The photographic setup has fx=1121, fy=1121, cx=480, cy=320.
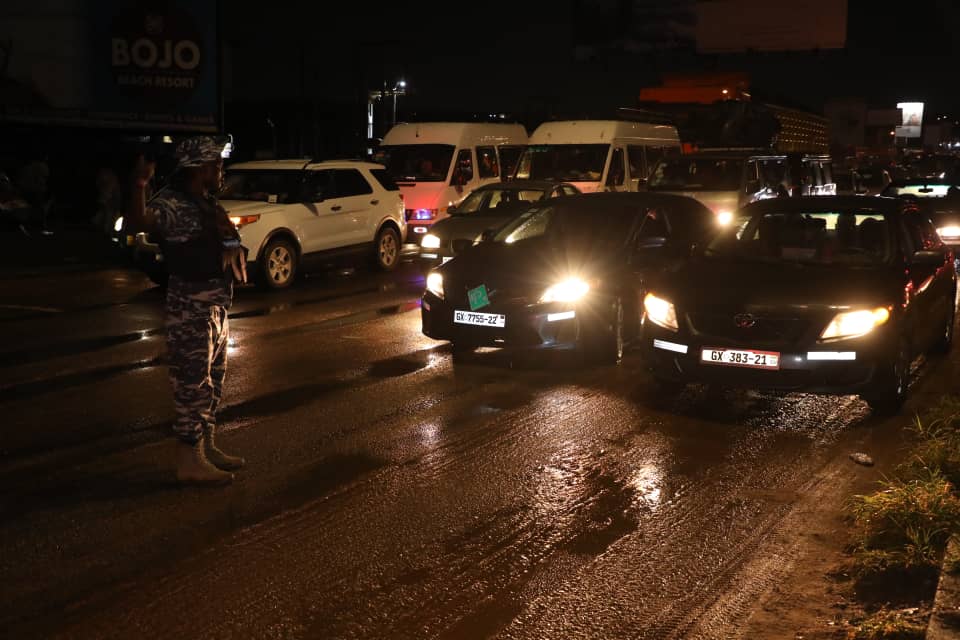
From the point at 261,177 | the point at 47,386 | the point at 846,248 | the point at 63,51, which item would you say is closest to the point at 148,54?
the point at 63,51

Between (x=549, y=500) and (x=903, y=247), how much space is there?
4372mm

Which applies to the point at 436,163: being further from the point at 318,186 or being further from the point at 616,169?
the point at 318,186

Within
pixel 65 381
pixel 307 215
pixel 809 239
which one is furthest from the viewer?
pixel 307 215

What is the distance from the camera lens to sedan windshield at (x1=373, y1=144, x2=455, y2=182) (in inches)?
854

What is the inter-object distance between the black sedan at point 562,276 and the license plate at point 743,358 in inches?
72.8

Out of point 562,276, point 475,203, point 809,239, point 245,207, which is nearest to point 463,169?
point 475,203

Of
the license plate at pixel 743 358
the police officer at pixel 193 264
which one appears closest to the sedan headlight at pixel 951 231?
the license plate at pixel 743 358

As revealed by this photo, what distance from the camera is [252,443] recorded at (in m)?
7.23

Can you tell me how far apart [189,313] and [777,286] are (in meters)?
4.27

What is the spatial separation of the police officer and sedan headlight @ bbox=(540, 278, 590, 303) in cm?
391

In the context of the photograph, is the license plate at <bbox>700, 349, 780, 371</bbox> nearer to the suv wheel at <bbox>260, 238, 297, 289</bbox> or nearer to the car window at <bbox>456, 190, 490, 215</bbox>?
the suv wheel at <bbox>260, 238, 297, 289</bbox>

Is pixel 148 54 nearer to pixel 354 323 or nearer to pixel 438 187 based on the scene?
pixel 438 187

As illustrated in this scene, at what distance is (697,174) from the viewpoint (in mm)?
21016

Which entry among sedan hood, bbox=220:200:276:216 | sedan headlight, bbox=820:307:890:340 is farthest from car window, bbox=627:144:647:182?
sedan headlight, bbox=820:307:890:340
